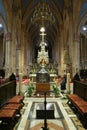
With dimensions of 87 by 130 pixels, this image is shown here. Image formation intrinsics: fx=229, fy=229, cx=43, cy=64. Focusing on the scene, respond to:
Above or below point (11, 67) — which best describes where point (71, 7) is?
above

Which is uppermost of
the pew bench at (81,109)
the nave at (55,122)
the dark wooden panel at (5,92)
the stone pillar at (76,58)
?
the stone pillar at (76,58)

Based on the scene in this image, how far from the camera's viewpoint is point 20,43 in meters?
36.6

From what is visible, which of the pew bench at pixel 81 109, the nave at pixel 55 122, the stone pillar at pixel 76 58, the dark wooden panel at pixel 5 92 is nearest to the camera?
the pew bench at pixel 81 109

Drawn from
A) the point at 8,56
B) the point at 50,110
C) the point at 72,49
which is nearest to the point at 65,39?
the point at 72,49

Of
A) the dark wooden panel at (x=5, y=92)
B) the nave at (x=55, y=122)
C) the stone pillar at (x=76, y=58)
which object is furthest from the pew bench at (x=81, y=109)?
the stone pillar at (x=76, y=58)

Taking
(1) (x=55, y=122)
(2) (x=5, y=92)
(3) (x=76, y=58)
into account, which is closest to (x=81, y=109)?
(1) (x=55, y=122)

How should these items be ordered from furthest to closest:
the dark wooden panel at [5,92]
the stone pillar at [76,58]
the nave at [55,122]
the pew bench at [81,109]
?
the stone pillar at [76,58], the dark wooden panel at [5,92], the nave at [55,122], the pew bench at [81,109]

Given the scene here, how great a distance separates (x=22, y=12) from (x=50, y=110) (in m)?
30.3

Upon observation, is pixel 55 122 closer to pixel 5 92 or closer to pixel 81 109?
pixel 81 109

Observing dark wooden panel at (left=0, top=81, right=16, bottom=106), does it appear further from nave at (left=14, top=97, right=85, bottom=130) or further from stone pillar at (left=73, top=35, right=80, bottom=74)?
stone pillar at (left=73, top=35, right=80, bottom=74)

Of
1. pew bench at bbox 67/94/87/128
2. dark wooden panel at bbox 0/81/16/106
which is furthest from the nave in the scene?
dark wooden panel at bbox 0/81/16/106

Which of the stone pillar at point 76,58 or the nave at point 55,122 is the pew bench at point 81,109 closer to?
the nave at point 55,122

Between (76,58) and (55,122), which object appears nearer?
(55,122)

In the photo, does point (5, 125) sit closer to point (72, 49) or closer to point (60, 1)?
A: point (72, 49)
